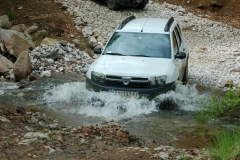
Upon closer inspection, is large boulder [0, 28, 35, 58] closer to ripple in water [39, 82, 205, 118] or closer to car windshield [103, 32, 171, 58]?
ripple in water [39, 82, 205, 118]

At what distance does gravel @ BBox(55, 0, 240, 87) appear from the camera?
14.5 meters

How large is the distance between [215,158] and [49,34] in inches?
470

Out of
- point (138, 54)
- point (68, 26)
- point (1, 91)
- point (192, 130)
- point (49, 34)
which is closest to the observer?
point (192, 130)

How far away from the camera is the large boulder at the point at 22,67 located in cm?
1232

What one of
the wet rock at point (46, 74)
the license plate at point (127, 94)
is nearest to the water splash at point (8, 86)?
the wet rock at point (46, 74)

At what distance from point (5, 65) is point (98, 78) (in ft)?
15.7

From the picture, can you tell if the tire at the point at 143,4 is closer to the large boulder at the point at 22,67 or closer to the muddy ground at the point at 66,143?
the large boulder at the point at 22,67

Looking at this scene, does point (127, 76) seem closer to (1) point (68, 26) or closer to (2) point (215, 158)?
(2) point (215, 158)

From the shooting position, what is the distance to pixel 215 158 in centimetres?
569

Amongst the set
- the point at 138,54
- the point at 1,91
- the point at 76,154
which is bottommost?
the point at 1,91

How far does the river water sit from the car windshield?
97 cm

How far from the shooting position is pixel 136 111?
8938 mm

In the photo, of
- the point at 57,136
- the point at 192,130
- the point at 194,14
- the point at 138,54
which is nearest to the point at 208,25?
the point at 194,14

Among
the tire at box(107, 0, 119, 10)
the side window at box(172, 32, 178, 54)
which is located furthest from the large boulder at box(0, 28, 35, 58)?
the tire at box(107, 0, 119, 10)
